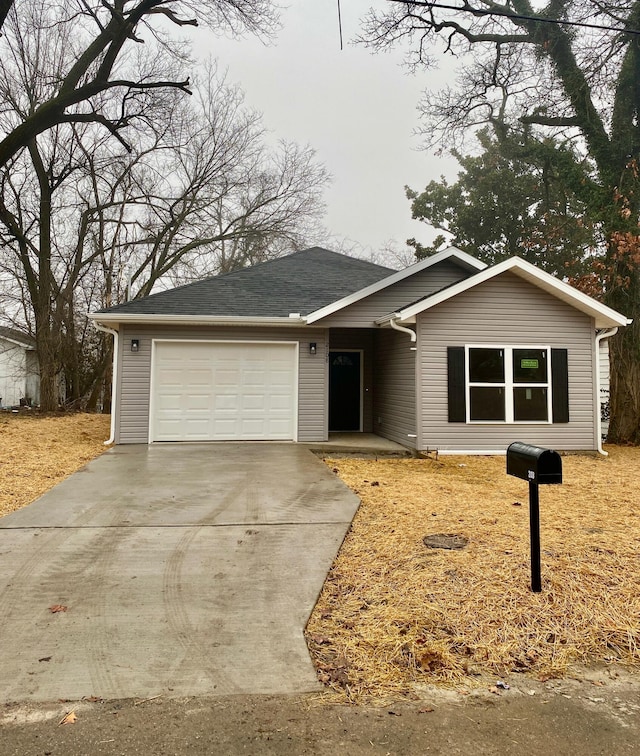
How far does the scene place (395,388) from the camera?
10703 millimetres

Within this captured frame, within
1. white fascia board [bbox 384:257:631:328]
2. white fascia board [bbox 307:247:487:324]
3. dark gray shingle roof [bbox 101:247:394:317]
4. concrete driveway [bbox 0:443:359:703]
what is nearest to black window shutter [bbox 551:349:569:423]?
white fascia board [bbox 384:257:631:328]

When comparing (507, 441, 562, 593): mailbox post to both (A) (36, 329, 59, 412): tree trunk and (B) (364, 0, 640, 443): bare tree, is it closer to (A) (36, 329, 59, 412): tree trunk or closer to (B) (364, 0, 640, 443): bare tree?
(B) (364, 0, 640, 443): bare tree

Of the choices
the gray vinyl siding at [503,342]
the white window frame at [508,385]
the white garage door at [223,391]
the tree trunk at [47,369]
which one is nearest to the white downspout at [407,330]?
the gray vinyl siding at [503,342]

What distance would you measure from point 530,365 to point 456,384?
4.96 feet

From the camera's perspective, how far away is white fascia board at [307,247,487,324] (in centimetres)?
986

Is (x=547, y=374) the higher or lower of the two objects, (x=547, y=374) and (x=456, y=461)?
the higher

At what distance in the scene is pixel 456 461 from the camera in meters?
8.83

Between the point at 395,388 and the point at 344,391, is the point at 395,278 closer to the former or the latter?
the point at 395,388

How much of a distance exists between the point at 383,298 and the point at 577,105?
22.4 ft

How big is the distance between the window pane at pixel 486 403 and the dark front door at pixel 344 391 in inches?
145

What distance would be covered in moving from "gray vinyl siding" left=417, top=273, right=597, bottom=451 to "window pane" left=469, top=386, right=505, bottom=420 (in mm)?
190

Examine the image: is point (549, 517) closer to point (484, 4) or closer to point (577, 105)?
point (577, 105)

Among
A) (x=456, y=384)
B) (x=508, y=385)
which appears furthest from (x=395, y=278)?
(x=508, y=385)

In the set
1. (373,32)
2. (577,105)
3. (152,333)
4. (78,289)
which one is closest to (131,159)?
(78,289)
